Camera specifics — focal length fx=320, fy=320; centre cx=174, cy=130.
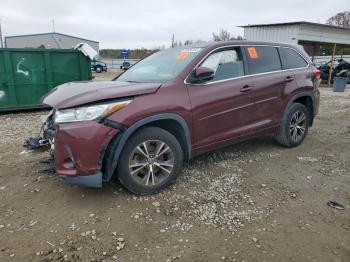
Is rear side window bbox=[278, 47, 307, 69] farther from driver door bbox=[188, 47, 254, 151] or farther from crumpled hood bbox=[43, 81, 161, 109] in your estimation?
crumpled hood bbox=[43, 81, 161, 109]

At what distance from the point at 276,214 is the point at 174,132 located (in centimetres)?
145

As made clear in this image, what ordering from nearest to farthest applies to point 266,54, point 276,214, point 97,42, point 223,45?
point 276,214, point 223,45, point 266,54, point 97,42

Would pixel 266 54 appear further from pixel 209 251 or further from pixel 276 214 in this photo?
pixel 209 251

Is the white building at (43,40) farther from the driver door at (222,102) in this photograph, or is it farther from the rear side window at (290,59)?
the driver door at (222,102)

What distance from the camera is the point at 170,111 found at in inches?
141

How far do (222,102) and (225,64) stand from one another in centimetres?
57

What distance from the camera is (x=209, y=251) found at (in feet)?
8.85

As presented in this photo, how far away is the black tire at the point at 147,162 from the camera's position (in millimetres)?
3387

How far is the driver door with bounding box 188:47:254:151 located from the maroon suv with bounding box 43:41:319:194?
0.01m

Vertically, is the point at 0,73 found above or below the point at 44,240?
above

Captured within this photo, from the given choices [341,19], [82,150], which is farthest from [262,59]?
[341,19]

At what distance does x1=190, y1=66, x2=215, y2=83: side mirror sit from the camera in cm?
374

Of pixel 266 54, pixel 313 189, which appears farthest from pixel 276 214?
pixel 266 54

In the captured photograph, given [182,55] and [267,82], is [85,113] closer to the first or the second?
[182,55]
